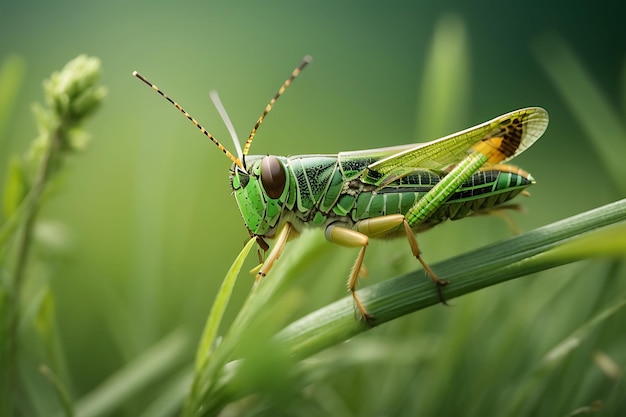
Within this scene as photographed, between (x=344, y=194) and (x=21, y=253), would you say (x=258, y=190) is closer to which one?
(x=344, y=194)

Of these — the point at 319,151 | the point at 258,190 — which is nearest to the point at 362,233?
the point at 258,190

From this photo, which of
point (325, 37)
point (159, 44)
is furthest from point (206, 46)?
point (325, 37)

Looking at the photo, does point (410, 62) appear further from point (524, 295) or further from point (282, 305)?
point (282, 305)

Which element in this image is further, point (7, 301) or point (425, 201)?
point (425, 201)

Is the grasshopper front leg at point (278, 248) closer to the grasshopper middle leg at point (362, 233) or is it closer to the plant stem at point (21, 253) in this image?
the grasshopper middle leg at point (362, 233)

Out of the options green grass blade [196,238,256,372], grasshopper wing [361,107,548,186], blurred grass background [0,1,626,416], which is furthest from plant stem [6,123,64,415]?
grasshopper wing [361,107,548,186]

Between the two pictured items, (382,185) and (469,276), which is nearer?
(469,276)
